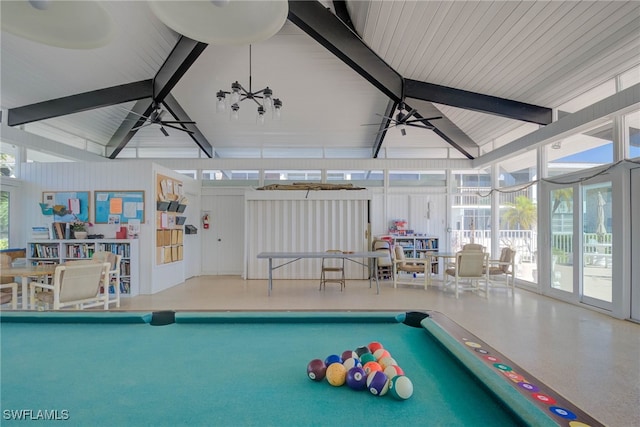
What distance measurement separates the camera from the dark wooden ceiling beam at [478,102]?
6.11m

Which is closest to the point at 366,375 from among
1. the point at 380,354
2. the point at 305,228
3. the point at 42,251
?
the point at 380,354

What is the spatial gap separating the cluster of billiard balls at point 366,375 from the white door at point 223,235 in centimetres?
791

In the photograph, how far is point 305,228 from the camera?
820 cm

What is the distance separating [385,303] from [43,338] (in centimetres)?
460

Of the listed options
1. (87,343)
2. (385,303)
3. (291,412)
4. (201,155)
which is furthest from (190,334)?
(201,155)

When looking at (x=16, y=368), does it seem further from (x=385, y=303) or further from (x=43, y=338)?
(x=385, y=303)

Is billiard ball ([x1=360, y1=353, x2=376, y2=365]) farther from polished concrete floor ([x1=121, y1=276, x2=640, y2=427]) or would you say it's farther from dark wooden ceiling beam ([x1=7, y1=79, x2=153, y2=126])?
dark wooden ceiling beam ([x1=7, y1=79, x2=153, y2=126])

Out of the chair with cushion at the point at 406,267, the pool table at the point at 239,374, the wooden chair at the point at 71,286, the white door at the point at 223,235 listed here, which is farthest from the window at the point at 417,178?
the pool table at the point at 239,374

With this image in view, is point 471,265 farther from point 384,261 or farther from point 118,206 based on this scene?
point 118,206

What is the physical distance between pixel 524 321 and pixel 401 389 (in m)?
4.26

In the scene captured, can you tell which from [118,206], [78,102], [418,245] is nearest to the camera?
[118,206]

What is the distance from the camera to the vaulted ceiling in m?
4.43

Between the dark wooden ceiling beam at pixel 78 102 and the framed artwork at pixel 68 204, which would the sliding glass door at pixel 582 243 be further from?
the framed artwork at pixel 68 204

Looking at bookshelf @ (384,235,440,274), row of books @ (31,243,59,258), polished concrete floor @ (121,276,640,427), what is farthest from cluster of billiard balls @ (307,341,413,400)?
bookshelf @ (384,235,440,274)
